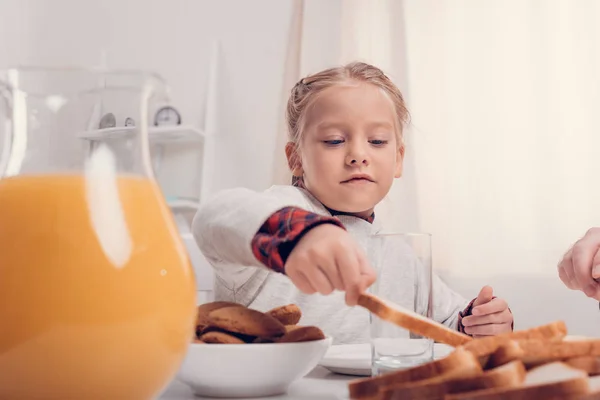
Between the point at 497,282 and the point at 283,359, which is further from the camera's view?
the point at 497,282

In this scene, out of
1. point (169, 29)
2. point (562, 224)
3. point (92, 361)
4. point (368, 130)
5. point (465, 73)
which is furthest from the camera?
point (169, 29)

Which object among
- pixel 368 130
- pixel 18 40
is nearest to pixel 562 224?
pixel 368 130

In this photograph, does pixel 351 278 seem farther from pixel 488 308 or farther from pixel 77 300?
pixel 488 308

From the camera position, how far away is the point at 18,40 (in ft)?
11.2

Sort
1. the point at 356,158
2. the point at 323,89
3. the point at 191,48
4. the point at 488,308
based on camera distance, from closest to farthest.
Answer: the point at 488,308, the point at 356,158, the point at 323,89, the point at 191,48

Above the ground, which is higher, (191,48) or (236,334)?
(191,48)

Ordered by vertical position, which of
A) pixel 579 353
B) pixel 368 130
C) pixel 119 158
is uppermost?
pixel 368 130

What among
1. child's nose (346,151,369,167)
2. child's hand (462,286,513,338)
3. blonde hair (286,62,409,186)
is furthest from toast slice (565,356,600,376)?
blonde hair (286,62,409,186)

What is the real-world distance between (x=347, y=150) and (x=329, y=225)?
851 mm

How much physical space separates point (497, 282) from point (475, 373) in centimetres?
208

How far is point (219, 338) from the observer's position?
1.84 ft

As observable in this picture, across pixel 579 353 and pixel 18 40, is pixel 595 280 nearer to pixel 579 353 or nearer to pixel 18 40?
pixel 579 353

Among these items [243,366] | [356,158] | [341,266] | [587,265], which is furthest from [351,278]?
[356,158]

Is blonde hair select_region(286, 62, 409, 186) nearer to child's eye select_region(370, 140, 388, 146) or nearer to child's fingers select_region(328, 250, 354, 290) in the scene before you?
child's eye select_region(370, 140, 388, 146)
